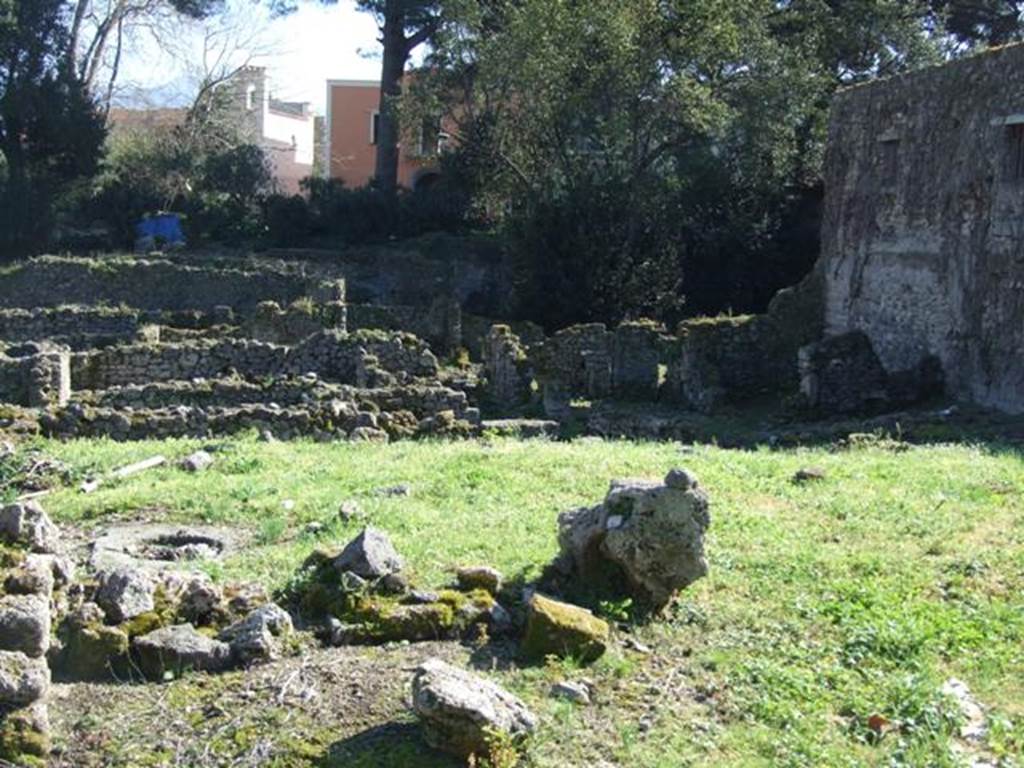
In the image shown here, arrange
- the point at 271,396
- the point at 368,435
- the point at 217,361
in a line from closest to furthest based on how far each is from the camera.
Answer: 1. the point at 368,435
2. the point at 271,396
3. the point at 217,361

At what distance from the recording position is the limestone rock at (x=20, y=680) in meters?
5.43

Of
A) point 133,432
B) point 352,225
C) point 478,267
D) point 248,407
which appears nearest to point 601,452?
point 248,407

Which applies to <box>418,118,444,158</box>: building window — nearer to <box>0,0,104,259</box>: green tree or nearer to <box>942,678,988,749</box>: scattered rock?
<box>0,0,104,259</box>: green tree

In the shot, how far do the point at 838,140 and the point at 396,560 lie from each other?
55.8ft

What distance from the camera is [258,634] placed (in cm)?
619

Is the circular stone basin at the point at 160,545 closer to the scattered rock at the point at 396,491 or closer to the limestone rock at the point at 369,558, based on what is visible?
the scattered rock at the point at 396,491

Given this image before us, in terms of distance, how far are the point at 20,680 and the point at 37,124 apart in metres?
35.2

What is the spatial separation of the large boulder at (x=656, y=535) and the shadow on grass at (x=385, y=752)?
162 cm

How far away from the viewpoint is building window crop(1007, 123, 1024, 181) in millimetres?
16812

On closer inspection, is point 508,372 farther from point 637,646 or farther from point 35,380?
point 637,646

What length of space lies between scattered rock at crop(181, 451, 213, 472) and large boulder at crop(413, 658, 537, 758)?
679 cm

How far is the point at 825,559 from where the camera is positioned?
771 cm

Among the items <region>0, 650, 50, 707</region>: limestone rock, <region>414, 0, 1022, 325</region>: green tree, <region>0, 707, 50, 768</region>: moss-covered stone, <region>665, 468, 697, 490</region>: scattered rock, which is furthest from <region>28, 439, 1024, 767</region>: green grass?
<region>414, 0, 1022, 325</region>: green tree

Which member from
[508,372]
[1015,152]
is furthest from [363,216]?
[1015,152]
